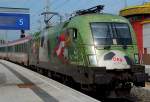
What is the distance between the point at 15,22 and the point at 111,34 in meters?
23.7

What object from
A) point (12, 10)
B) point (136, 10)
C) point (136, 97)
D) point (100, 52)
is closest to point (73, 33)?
point (100, 52)

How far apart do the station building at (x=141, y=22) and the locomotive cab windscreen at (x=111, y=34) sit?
26.2m

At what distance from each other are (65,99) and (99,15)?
5136 millimetres

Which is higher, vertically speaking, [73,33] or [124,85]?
[73,33]

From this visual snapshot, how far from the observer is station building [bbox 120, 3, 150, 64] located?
4447 centimetres

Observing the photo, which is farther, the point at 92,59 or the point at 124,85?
the point at 124,85

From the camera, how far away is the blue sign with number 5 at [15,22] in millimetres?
36500

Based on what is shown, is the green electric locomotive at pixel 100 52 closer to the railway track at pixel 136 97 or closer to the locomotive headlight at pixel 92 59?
the locomotive headlight at pixel 92 59

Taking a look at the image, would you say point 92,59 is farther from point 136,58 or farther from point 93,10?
point 93,10

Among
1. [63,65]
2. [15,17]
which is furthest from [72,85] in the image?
[15,17]

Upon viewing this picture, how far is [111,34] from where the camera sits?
1603 centimetres

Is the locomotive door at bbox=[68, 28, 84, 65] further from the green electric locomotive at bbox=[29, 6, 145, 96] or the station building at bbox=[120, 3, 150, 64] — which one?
the station building at bbox=[120, 3, 150, 64]

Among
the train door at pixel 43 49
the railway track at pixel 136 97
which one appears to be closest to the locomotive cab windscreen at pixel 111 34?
the railway track at pixel 136 97

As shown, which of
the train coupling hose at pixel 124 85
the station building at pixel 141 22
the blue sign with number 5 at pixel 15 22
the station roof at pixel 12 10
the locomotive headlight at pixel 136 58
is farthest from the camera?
the station building at pixel 141 22
